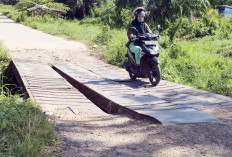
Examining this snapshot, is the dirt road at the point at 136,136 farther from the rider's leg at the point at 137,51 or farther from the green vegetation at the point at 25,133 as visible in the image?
the rider's leg at the point at 137,51

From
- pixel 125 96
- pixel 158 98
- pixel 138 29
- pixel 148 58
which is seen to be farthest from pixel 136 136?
pixel 138 29

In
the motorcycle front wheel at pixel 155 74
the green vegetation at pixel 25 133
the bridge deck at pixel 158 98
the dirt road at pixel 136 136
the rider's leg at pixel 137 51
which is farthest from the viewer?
the rider's leg at pixel 137 51

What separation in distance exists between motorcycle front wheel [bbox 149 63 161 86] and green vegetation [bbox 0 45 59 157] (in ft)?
10.5

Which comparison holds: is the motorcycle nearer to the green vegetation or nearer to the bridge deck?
the bridge deck

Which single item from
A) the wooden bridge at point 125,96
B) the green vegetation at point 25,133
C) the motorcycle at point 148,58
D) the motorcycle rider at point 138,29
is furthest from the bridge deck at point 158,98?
the green vegetation at point 25,133

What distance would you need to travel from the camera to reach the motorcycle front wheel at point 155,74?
6.28m

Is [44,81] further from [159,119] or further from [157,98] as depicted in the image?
[159,119]

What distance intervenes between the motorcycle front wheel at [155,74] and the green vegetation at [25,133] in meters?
3.21

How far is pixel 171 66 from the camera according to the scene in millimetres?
8836

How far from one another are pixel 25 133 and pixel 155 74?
12.6ft

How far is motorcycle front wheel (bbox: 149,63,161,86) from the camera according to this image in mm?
6277

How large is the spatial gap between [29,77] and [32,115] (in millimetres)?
3400

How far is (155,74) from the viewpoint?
252 inches

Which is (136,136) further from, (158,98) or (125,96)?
(125,96)
